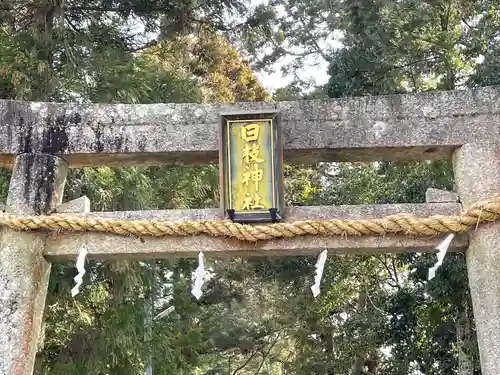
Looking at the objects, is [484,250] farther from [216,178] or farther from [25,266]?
[216,178]

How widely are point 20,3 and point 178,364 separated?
433cm

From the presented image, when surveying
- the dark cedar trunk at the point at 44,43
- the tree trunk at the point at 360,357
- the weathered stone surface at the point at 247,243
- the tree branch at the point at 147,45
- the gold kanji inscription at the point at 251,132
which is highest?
the tree branch at the point at 147,45

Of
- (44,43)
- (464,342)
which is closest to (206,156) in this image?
(44,43)

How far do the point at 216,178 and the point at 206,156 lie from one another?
142 inches

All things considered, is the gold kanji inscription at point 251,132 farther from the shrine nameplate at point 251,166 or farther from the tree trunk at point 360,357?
the tree trunk at point 360,357

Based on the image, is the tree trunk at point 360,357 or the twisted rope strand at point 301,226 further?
the tree trunk at point 360,357

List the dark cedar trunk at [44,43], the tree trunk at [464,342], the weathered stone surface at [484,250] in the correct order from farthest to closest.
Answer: the tree trunk at [464,342]
the dark cedar trunk at [44,43]
the weathered stone surface at [484,250]

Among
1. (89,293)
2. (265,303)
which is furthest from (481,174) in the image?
(265,303)

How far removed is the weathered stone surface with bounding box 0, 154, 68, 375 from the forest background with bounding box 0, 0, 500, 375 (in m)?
2.26

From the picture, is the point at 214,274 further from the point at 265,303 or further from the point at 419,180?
the point at 419,180

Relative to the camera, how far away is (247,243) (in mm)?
2734

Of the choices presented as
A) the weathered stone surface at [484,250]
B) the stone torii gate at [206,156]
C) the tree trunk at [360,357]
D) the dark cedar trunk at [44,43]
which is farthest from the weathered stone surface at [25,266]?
the tree trunk at [360,357]

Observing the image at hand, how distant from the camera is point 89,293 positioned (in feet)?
18.3

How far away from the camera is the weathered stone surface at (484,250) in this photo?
256 cm
